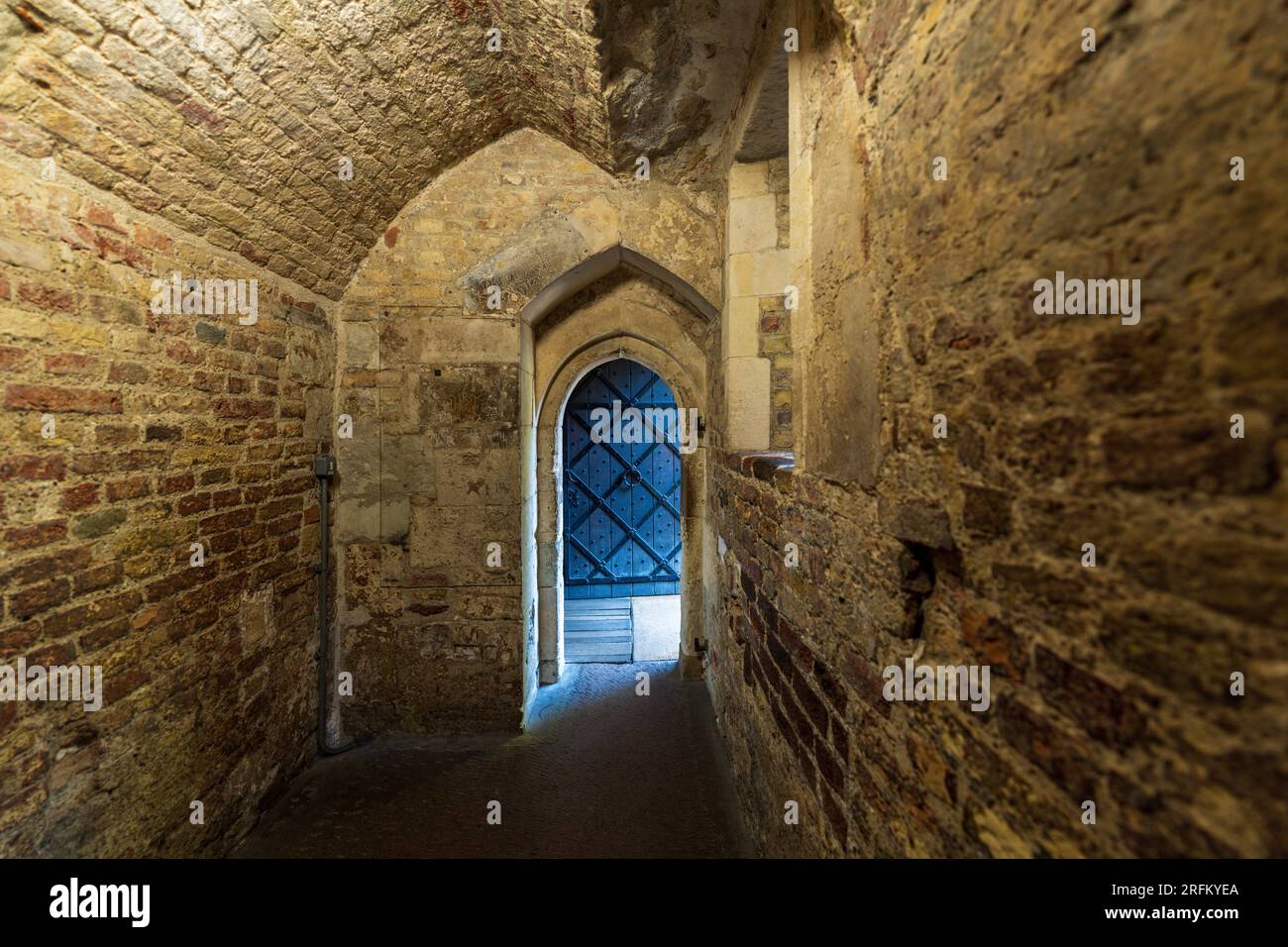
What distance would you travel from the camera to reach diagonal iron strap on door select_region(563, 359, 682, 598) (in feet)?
20.3

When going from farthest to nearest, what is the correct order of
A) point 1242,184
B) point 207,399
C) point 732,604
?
1. point 732,604
2. point 207,399
3. point 1242,184

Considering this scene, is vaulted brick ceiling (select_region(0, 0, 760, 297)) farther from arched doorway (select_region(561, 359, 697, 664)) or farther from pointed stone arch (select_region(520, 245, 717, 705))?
arched doorway (select_region(561, 359, 697, 664))

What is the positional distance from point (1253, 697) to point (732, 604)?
2.29 metres

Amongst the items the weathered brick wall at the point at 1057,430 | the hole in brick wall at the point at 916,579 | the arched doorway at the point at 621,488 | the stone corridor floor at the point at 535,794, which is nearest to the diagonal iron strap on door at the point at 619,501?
the arched doorway at the point at 621,488

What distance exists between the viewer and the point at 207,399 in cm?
220

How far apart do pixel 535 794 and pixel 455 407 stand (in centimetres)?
203

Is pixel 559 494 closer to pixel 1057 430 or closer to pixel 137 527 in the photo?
pixel 137 527

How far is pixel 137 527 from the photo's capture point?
189 centimetres

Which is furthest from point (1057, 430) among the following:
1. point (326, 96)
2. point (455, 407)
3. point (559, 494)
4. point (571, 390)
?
point (559, 494)

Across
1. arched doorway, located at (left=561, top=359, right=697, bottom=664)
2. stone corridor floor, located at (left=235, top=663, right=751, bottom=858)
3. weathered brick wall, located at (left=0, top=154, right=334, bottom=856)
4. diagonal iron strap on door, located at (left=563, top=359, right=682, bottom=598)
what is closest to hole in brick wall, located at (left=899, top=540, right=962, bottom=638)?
stone corridor floor, located at (left=235, top=663, right=751, bottom=858)

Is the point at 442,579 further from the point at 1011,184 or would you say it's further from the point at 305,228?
the point at 1011,184

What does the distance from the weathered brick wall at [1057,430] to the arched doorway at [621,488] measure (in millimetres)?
4840

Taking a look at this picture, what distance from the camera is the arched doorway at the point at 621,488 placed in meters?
6.16
